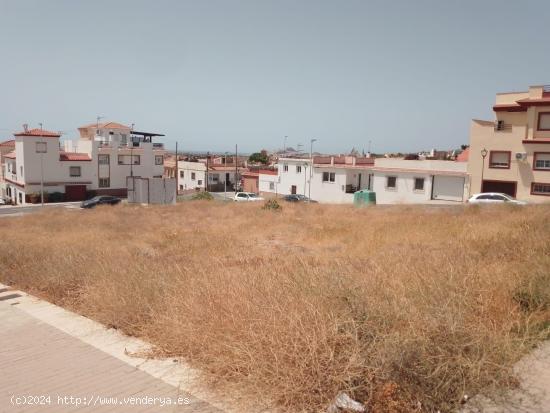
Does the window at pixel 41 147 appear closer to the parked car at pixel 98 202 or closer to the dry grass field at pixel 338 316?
the parked car at pixel 98 202

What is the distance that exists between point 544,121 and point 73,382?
35.3m

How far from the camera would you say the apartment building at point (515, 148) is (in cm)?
3094

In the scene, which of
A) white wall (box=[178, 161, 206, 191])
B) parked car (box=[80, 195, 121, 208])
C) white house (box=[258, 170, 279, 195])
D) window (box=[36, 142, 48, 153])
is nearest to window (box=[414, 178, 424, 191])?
white house (box=[258, 170, 279, 195])

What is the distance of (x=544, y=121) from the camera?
102 feet

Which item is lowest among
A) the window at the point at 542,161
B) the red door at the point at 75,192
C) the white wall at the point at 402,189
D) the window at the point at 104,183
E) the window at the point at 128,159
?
the red door at the point at 75,192

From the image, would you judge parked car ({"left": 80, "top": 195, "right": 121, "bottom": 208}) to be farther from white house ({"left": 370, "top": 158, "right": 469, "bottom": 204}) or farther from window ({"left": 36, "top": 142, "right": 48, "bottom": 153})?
white house ({"left": 370, "top": 158, "right": 469, "bottom": 204})

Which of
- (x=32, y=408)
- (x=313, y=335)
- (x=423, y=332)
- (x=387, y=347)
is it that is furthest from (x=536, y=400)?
(x=32, y=408)

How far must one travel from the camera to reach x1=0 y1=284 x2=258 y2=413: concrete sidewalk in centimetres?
Result: 393

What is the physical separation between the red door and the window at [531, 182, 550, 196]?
47.0 m

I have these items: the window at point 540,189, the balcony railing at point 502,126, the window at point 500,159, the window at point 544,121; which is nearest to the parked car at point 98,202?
the window at point 500,159

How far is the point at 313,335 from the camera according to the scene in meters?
3.97

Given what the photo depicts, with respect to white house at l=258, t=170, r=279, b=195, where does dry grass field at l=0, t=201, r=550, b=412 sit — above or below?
above

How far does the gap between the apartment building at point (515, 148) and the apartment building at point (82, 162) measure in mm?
33314

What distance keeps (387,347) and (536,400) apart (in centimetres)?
133
